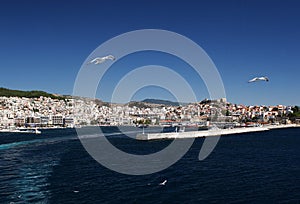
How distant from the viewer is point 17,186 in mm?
17922

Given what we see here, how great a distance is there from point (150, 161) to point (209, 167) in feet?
19.7

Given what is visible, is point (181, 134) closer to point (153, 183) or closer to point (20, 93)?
point (153, 183)

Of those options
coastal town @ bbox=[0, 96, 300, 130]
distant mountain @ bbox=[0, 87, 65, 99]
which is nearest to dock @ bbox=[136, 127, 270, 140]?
coastal town @ bbox=[0, 96, 300, 130]

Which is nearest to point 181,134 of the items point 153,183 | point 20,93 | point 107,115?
point 153,183

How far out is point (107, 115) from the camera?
150m

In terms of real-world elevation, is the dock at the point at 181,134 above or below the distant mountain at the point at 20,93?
below

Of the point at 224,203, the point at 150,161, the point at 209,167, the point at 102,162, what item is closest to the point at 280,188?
the point at 224,203

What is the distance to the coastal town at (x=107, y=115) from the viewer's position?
373ft

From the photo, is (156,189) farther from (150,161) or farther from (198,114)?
(198,114)

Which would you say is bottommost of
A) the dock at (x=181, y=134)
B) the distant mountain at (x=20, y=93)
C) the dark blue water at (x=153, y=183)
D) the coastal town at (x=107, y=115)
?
the dark blue water at (x=153, y=183)

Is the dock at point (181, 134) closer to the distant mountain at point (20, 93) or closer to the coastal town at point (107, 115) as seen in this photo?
the coastal town at point (107, 115)

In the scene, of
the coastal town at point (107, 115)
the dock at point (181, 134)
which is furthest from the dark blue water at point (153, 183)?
the coastal town at point (107, 115)

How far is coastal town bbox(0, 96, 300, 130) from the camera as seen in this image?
114m

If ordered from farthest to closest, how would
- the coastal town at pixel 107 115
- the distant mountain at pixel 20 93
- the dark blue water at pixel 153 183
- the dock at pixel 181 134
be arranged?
the distant mountain at pixel 20 93 < the coastal town at pixel 107 115 < the dock at pixel 181 134 < the dark blue water at pixel 153 183
